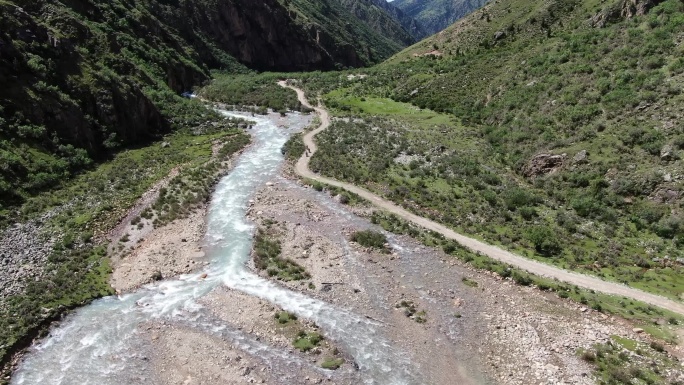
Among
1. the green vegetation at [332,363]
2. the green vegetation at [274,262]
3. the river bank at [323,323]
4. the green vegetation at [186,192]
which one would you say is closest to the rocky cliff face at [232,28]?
the green vegetation at [186,192]

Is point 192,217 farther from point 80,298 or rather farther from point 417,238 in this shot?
point 417,238

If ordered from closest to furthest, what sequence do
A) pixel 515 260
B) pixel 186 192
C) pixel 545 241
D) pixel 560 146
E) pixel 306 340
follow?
pixel 306 340
pixel 515 260
pixel 545 241
pixel 186 192
pixel 560 146

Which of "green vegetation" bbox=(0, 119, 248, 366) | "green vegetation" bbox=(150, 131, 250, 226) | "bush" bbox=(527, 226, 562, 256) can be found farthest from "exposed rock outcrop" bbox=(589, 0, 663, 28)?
"green vegetation" bbox=(150, 131, 250, 226)

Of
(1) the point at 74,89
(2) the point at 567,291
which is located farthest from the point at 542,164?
(1) the point at 74,89

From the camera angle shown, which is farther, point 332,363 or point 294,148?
point 294,148

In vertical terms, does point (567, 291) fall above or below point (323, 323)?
above

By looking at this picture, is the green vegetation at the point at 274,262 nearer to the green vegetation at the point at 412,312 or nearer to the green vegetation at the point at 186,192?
the green vegetation at the point at 412,312

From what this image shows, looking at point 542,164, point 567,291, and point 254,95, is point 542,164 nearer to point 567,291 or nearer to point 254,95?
point 567,291

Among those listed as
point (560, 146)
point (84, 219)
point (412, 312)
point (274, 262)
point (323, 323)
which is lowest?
point (323, 323)
